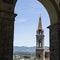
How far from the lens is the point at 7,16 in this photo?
33.8ft

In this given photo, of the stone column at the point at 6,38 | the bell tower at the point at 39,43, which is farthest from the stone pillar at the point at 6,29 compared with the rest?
the bell tower at the point at 39,43

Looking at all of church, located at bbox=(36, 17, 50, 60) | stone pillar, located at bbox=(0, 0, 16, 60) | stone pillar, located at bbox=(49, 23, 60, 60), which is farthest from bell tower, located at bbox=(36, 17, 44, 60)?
stone pillar, located at bbox=(0, 0, 16, 60)

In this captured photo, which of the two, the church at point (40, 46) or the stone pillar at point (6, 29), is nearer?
the stone pillar at point (6, 29)

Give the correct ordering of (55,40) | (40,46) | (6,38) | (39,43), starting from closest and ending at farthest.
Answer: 1. (6,38)
2. (55,40)
3. (40,46)
4. (39,43)

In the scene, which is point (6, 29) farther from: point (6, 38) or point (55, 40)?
point (55, 40)

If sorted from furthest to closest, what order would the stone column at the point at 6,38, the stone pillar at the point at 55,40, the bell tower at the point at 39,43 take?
the bell tower at the point at 39,43 < the stone pillar at the point at 55,40 < the stone column at the point at 6,38

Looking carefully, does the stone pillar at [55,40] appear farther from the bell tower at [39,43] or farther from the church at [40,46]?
the church at [40,46]

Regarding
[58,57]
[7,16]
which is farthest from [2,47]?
[58,57]

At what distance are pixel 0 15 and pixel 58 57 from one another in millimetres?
3439

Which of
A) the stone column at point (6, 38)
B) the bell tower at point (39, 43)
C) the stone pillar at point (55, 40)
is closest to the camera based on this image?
the stone column at point (6, 38)

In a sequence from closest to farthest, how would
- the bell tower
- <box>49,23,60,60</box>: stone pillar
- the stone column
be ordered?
the stone column < <box>49,23,60,60</box>: stone pillar < the bell tower

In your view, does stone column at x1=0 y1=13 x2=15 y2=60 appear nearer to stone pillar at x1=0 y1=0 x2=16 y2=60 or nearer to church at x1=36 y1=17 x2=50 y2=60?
stone pillar at x1=0 y1=0 x2=16 y2=60

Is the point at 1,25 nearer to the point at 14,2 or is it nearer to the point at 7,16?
the point at 7,16

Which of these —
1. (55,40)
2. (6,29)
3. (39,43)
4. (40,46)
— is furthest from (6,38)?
(39,43)
